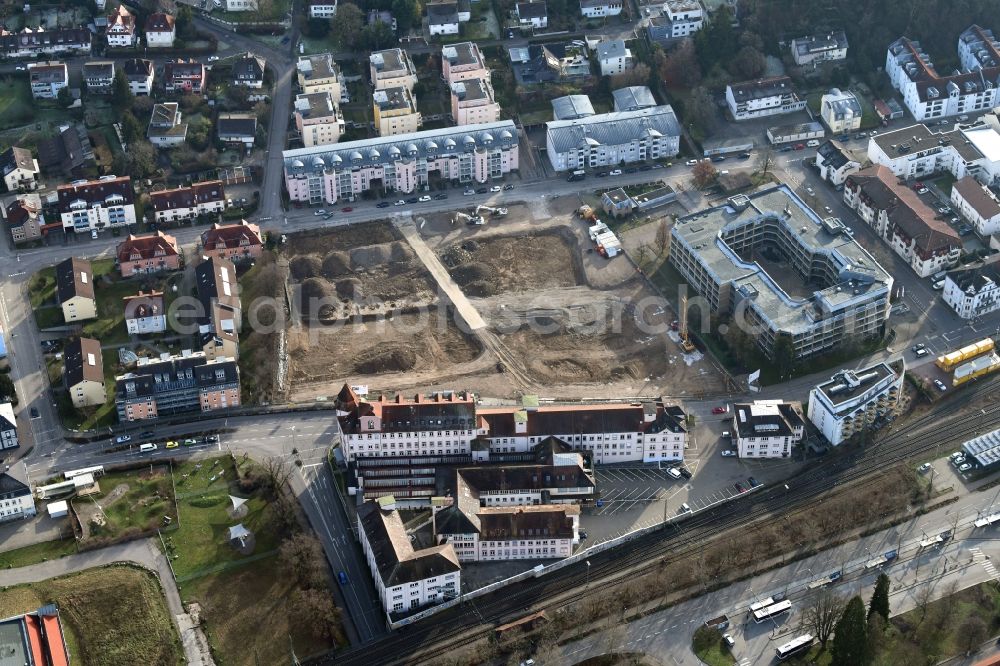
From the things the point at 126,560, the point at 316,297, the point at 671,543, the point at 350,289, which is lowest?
the point at 126,560

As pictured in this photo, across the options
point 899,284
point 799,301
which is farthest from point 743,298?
point 899,284

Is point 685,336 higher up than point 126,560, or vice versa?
point 685,336

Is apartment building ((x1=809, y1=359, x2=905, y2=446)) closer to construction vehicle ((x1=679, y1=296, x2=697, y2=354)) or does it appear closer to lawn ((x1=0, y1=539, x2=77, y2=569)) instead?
construction vehicle ((x1=679, y1=296, x2=697, y2=354))

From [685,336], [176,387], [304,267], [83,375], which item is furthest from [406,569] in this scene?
[304,267]

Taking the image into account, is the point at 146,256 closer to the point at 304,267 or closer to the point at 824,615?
the point at 304,267

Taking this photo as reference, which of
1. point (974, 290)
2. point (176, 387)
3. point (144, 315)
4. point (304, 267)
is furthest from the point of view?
point (304, 267)

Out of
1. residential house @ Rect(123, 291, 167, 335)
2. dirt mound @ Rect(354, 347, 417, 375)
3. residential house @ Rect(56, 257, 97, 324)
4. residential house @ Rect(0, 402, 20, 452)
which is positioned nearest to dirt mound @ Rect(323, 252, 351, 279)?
dirt mound @ Rect(354, 347, 417, 375)

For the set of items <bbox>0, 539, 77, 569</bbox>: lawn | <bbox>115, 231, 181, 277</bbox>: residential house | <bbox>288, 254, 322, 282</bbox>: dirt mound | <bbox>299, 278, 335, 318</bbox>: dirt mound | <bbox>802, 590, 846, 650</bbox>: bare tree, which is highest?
<bbox>115, 231, 181, 277</bbox>: residential house
